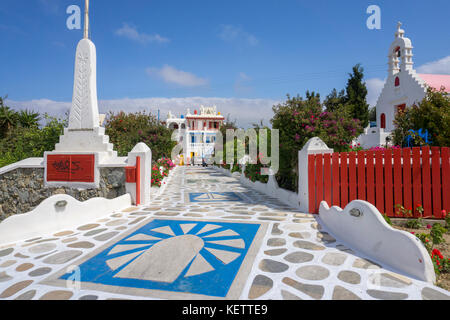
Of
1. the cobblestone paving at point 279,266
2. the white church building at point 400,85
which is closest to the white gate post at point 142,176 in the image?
the cobblestone paving at point 279,266

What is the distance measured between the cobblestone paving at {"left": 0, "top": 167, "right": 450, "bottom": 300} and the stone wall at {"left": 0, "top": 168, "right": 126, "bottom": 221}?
3.09 meters

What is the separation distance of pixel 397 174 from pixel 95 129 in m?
9.58

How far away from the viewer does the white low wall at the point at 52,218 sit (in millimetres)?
4629

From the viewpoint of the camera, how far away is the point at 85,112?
31.0 feet

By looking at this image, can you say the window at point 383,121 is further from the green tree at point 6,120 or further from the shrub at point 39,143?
the green tree at point 6,120

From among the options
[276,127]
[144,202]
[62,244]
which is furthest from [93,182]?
[276,127]

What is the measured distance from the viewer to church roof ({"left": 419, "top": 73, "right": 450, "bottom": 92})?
15.8 m

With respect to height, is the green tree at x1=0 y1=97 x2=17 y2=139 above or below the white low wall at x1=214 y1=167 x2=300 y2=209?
above

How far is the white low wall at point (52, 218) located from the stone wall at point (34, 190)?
2535 mm

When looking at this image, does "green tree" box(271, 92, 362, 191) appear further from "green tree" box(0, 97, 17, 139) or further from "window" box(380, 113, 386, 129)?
"green tree" box(0, 97, 17, 139)

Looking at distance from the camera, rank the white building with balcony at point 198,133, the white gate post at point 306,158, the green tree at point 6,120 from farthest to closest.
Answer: the white building with balcony at point 198,133 → the green tree at point 6,120 → the white gate post at point 306,158

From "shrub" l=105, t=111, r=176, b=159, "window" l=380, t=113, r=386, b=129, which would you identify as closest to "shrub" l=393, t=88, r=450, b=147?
"window" l=380, t=113, r=386, b=129

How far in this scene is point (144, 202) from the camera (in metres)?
7.66
